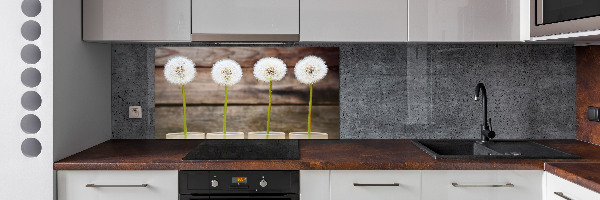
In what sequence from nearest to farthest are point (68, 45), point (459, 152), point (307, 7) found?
point (68, 45), point (307, 7), point (459, 152)

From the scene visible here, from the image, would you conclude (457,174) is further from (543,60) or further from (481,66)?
(543,60)

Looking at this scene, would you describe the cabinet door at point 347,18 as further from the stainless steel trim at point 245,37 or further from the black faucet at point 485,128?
the black faucet at point 485,128

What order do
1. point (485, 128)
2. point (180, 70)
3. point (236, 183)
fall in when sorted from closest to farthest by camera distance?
point (236, 183) → point (485, 128) → point (180, 70)

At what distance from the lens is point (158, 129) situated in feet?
9.27

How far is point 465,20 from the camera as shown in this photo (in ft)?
7.97

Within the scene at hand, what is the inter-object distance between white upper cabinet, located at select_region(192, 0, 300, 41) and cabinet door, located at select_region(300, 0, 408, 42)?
0.20ft

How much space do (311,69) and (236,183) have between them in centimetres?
91

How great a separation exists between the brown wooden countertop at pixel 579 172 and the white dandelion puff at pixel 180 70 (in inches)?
71.1

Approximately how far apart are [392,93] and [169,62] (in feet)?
4.06

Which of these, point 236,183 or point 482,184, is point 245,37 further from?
point 482,184

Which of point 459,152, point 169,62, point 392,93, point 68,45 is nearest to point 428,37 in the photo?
point 392,93
